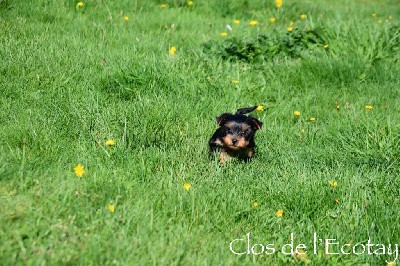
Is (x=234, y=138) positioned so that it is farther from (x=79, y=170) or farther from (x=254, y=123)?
(x=79, y=170)

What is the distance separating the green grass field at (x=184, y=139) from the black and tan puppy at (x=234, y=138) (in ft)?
0.37

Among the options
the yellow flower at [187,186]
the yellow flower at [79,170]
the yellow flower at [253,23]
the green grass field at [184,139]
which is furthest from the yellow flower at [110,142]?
the yellow flower at [253,23]

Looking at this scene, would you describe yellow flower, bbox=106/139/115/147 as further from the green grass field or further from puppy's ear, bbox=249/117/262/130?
puppy's ear, bbox=249/117/262/130

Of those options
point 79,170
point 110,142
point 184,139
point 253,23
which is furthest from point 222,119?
point 253,23

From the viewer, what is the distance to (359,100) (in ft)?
21.8

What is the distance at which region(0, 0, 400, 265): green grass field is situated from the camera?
343 cm

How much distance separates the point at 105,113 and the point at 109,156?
0.79 meters

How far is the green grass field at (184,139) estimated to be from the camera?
3.43m

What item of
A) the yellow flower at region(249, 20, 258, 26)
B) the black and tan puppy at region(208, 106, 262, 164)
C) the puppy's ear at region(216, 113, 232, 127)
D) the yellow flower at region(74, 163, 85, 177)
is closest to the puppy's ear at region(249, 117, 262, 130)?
the black and tan puppy at region(208, 106, 262, 164)

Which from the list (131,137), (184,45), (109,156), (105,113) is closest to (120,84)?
(105,113)

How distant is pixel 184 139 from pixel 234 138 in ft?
1.89

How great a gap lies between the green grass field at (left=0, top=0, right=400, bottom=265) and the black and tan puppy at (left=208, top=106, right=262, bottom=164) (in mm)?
113

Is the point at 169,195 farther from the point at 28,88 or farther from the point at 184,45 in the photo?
the point at 184,45

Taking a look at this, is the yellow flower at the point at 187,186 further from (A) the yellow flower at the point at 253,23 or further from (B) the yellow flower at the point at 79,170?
(A) the yellow flower at the point at 253,23
